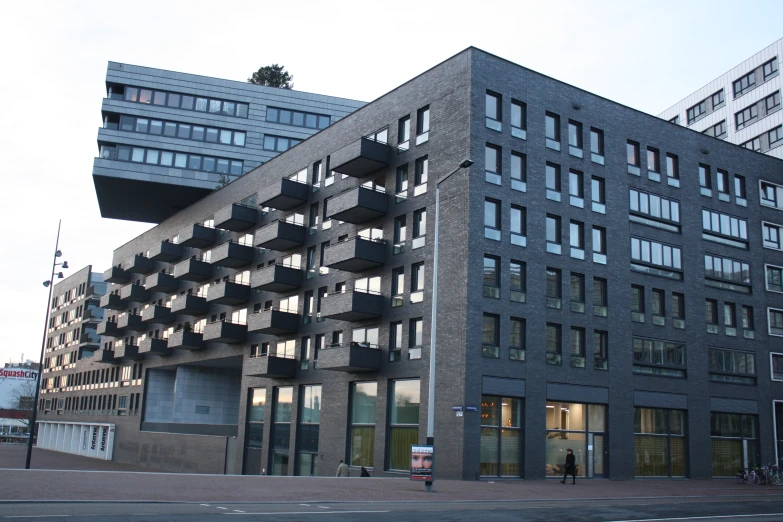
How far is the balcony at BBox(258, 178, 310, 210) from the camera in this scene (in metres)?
48.6

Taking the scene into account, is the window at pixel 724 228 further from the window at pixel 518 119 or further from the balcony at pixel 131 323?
the balcony at pixel 131 323

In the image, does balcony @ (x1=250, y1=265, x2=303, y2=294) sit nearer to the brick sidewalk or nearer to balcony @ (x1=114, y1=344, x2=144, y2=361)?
the brick sidewalk

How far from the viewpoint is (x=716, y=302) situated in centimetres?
4503

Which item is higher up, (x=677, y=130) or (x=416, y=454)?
(x=677, y=130)

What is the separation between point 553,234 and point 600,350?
6.40 meters

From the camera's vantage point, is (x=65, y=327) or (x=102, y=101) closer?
(x=102, y=101)

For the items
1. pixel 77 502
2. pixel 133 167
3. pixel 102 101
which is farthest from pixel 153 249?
pixel 77 502

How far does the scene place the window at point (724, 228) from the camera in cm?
4566

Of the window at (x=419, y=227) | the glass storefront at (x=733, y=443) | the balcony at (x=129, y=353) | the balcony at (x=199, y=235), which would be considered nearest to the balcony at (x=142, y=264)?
the balcony at (x=129, y=353)

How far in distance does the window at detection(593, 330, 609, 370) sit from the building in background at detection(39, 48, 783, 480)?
0.11 meters

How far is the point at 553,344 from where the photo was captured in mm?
37781

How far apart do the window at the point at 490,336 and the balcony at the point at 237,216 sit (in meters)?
23.5

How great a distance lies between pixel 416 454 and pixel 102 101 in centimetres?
5382

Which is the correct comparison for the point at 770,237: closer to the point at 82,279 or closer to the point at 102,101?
the point at 102,101
